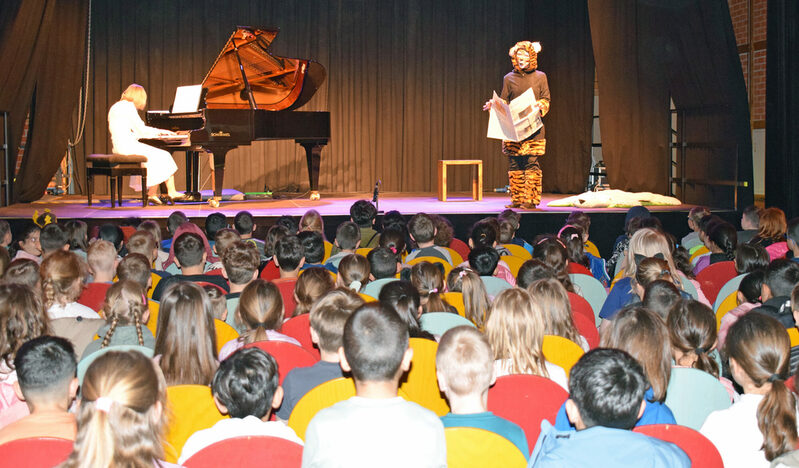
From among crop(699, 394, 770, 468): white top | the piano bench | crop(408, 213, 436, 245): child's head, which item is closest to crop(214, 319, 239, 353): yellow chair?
crop(699, 394, 770, 468): white top

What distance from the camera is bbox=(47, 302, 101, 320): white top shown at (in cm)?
383

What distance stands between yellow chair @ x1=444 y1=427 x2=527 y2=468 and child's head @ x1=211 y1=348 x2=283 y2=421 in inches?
21.9

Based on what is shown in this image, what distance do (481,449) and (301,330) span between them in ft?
5.85

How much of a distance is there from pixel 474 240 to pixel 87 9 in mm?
8431

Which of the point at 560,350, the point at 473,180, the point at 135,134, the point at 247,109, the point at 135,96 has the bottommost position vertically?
the point at 560,350

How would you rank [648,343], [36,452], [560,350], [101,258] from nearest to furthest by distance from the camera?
[36,452]
[648,343]
[560,350]
[101,258]

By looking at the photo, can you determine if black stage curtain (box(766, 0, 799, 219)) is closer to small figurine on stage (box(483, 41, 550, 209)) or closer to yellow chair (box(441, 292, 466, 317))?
small figurine on stage (box(483, 41, 550, 209))

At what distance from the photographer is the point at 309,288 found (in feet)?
13.3

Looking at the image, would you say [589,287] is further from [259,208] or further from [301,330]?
[259,208]

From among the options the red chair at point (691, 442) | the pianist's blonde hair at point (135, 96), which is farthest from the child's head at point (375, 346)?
the pianist's blonde hair at point (135, 96)

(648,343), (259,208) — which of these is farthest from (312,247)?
(259,208)

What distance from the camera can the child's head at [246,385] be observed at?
2.41 metres

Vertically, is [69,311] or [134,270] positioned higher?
[134,270]

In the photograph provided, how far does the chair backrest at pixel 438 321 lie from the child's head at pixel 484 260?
113cm
